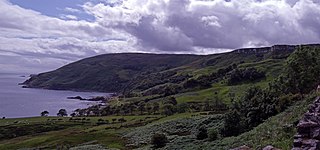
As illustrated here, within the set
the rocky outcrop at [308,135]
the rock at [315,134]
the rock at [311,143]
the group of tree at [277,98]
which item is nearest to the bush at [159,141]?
the group of tree at [277,98]

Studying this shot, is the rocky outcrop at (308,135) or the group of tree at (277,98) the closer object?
the rocky outcrop at (308,135)

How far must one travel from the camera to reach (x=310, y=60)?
87500 millimetres

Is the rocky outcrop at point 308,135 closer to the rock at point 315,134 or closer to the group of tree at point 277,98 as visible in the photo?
the rock at point 315,134

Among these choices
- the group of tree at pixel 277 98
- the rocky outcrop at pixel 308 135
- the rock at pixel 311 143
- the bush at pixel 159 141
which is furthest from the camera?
the bush at pixel 159 141

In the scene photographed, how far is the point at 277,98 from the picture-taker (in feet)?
181

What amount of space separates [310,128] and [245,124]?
2846 cm

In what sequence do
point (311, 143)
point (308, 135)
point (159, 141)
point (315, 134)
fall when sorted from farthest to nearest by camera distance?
point (159, 141), point (308, 135), point (315, 134), point (311, 143)

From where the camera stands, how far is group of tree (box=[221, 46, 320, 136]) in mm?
53000

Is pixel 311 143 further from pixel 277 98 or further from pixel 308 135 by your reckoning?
pixel 277 98

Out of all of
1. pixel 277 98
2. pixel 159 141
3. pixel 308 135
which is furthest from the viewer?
pixel 159 141

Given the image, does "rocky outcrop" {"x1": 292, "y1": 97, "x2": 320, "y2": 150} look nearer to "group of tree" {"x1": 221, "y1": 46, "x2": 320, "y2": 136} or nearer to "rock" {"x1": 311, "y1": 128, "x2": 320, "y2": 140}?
"rock" {"x1": 311, "y1": 128, "x2": 320, "y2": 140}

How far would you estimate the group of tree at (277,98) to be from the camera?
5300 centimetres

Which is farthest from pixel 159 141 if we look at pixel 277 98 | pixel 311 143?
pixel 311 143

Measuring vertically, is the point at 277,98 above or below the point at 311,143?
above
